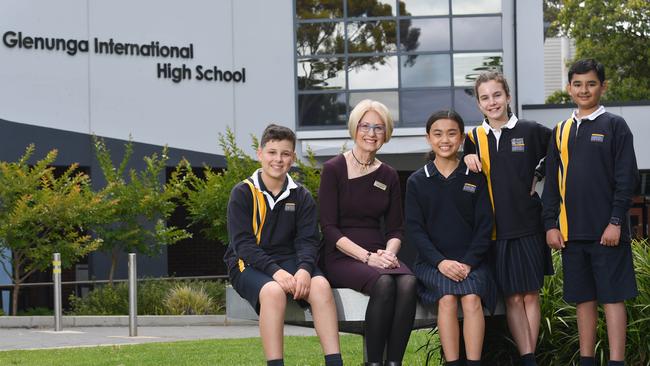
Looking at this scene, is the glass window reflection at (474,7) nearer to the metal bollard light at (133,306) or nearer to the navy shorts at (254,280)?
the metal bollard light at (133,306)

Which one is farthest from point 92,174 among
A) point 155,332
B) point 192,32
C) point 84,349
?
point 84,349

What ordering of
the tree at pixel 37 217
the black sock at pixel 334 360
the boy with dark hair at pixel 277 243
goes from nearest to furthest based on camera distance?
the black sock at pixel 334 360, the boy with dark hair at pixel 277 243, the tree at pixel 37 217

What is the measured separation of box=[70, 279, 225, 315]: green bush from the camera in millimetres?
19641

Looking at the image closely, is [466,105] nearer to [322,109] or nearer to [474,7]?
[474,7]

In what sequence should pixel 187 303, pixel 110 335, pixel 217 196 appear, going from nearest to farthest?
pixel 110 335
pixel 187 303
pixel 217 196

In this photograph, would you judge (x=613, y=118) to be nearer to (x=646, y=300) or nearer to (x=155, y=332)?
(x=646, y=300)

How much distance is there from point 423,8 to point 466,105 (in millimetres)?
2390

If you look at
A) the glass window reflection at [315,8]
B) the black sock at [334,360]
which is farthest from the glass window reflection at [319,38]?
the black sock at [334,360]

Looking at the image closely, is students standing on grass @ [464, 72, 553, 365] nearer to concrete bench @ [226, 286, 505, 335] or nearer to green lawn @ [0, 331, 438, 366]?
concrete bench @ [226, 286, 505, 335]

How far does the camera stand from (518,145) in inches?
285

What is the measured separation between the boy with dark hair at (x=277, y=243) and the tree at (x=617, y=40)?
1410 inches

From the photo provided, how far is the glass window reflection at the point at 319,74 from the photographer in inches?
1030

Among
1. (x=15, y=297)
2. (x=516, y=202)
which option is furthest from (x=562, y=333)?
(x=15, y=297)

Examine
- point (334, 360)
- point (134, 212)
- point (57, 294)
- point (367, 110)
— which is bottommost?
point (57, 294)
